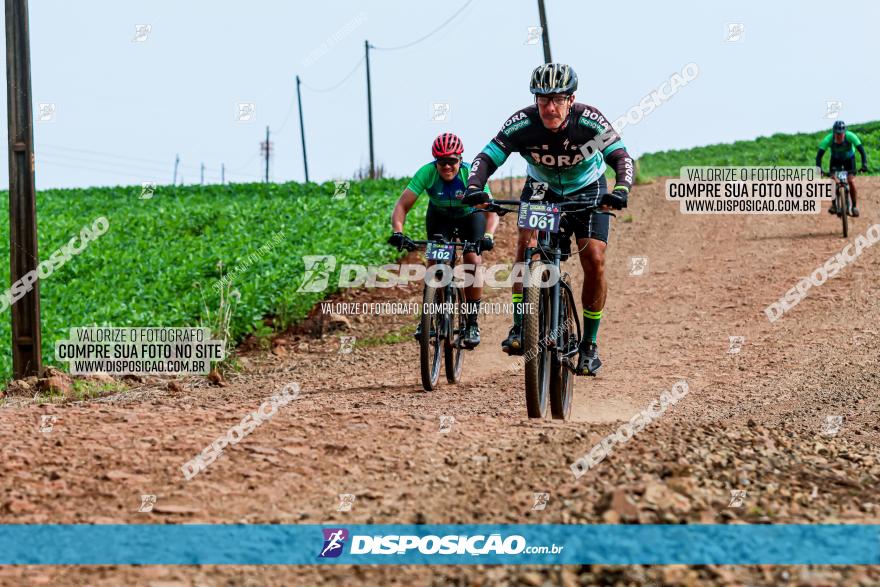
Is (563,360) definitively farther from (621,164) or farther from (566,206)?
(621,164)

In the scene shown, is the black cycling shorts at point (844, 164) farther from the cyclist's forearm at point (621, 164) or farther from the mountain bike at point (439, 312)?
the cyclist's forearm at point (621, 164)

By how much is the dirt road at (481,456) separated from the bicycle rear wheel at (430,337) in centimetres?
25

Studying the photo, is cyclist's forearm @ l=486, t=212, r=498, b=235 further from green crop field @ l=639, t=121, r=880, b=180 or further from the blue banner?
green crop field @ l=639, t=121, r=880, b=180

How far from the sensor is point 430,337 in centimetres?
931

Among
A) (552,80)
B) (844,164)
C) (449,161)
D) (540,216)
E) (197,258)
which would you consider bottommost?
(540,216)

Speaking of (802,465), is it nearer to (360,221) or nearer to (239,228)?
Result: (360,221)

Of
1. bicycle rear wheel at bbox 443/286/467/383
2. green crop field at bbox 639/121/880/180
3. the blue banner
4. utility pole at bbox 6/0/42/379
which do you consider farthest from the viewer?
green crop field at bbox 639/121/880/180

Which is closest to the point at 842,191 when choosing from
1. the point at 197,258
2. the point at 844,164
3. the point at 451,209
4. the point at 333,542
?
the point at 844,164

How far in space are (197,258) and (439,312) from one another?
1249cm

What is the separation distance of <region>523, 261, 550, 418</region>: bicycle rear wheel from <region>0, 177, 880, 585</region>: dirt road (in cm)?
23

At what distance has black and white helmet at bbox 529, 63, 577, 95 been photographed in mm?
6988

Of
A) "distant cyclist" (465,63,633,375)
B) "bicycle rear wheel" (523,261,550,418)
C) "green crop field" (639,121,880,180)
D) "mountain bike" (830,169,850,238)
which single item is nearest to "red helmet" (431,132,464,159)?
"distant cyclist" (465,63,633,375)

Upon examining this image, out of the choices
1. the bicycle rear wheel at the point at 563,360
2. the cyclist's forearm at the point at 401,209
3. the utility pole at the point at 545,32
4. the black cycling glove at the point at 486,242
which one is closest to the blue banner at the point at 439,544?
the bicycle rear wheel at the point at 563,360

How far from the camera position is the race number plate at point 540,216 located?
22.5 feet
